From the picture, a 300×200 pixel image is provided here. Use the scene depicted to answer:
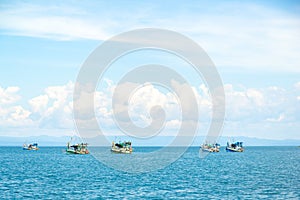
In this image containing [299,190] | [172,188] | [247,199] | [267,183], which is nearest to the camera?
[247,199]

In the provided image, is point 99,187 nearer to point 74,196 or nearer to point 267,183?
point 74,196

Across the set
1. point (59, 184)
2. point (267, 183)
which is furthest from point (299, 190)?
point (59, 184)

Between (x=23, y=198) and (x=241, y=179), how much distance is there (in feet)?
147

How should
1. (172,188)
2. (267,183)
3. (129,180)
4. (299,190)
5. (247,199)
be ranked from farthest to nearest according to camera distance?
(129,180), (267,183), (172,188), (299,190), (247,199)

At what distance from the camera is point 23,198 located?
65938 mm

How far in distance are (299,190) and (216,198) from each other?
49.4ft

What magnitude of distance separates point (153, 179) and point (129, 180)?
5.36m

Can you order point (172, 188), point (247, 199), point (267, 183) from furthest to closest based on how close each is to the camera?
point (267, 183) < point (172, 188) < point (247, 199)

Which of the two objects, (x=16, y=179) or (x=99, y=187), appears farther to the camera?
(x=16, y=179)

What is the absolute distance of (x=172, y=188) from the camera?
78.6 metres

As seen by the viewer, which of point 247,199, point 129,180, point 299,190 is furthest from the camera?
point 129,180

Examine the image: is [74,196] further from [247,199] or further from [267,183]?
[267,183]

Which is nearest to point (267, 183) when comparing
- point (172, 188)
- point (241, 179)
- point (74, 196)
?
point (241, 179)

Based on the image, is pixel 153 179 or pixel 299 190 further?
pixel 153 179
